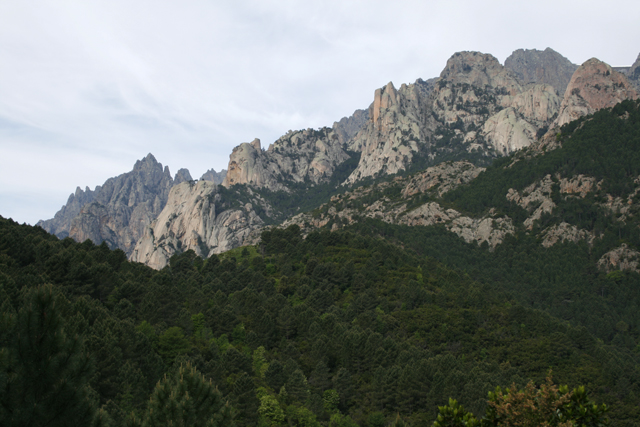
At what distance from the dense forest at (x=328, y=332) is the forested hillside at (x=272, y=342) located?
0.12 m

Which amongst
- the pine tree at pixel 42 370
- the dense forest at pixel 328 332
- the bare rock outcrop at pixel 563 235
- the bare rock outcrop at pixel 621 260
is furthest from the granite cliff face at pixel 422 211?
the pine tree at pixel 42 370

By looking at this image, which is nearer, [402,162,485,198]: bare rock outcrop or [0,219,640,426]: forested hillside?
[0,219,640,426]: forested hillside

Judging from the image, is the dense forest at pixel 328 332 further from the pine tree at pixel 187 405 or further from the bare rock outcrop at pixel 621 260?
the bare rock outcrop at pixel 621 260

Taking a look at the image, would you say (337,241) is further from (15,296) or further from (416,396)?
(15,296)

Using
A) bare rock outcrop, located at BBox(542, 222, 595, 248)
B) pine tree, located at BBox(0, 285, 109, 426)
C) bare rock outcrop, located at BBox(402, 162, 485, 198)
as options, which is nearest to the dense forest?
pine tree, located at BBox(0, 285, 109, 426)

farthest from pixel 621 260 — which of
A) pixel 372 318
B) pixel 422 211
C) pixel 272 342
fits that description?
pixel 272 342

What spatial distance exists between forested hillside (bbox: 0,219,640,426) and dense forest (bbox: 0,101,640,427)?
12 cm

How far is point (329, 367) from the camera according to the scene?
59.6 m

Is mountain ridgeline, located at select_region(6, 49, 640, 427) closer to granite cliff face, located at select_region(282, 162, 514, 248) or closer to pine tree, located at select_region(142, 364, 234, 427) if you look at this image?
pine tree, located at select_region(142, 364, 234, 427)

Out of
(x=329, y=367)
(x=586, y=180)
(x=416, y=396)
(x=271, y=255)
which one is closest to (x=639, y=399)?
(x=416, y=396)

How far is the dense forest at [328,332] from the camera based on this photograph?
52.9 ft

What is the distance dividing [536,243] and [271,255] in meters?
81.0

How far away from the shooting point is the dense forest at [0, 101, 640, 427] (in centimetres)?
1612

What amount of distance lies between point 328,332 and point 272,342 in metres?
8.45
